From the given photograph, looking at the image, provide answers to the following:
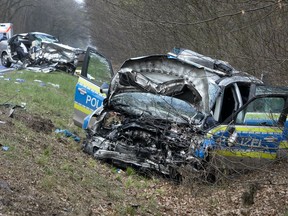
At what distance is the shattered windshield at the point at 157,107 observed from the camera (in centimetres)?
851

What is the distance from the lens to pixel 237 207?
23.9 ft

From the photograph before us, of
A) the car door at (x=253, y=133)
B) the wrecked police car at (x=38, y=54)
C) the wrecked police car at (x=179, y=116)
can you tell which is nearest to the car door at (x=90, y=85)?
the wrecked police car at (x=179, y=116)

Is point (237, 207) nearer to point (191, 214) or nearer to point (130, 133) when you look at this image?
point (191, 214)

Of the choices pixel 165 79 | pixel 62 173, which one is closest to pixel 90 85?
pixel 165 79

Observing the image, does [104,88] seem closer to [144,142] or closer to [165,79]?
[165,79]

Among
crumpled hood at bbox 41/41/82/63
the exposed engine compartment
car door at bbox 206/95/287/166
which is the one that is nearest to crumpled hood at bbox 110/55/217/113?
the exposed engine compartment

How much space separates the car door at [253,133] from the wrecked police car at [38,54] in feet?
51.9

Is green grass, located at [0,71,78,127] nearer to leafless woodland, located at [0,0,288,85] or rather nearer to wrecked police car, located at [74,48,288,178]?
wrecked police car, located at [74,48,288,178]

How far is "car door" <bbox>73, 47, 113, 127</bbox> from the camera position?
10477 millimetres

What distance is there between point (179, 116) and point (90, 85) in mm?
2616

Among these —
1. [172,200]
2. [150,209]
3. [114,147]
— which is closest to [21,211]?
[150,209]

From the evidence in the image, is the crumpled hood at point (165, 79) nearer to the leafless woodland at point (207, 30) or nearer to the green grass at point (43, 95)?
the leafless woodland at point (207, 30)

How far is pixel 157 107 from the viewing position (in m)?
8.95

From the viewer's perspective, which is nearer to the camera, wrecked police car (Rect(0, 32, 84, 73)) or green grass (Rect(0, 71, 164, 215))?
green grass (Rect(0, 71, 164, 215))
